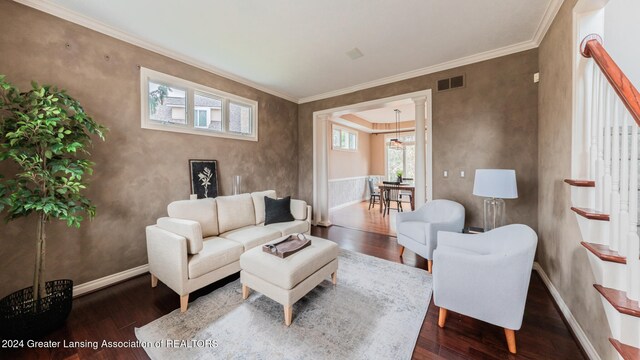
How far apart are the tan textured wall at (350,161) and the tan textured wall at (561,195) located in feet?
15.4

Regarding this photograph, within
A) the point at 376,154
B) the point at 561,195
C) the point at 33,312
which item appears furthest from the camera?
the point at 376,154

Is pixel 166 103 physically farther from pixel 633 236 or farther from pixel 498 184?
pixel 633 236

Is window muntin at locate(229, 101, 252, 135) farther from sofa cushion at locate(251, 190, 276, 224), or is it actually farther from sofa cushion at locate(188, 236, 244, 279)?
sofa cushion at locate(188, 236, 244, 279)

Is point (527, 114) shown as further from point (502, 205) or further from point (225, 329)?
point (225, 329)

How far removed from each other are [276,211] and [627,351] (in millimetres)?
3189

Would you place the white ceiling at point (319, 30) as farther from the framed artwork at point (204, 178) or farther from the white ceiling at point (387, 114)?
the white ceiling at point (387, 114)

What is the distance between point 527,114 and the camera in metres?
A: 2.88

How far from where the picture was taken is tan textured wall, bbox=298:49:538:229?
2.88 meters

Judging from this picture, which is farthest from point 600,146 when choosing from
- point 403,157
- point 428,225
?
point 403,157

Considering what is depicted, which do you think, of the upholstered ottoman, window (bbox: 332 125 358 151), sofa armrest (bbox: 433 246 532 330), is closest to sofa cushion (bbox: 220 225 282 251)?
the upholstered ottoman

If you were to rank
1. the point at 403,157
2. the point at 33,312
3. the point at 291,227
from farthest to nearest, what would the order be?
1. the point at 403,157
2. the point at 291,227
3. the point at 33,312

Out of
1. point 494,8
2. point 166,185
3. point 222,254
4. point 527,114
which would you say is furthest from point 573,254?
point 166,185

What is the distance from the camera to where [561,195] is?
6.72 ft

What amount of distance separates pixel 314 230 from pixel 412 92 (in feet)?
10.4
